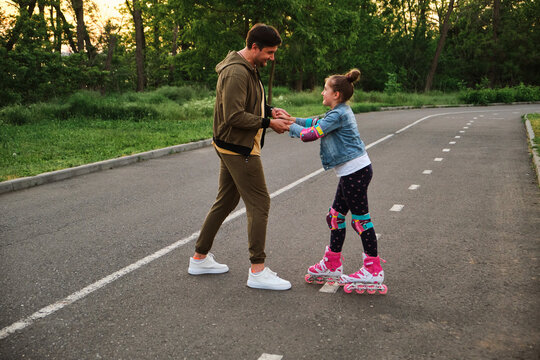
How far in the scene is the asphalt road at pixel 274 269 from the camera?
333 centimetres

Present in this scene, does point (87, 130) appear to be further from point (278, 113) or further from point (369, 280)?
point (369, 280)

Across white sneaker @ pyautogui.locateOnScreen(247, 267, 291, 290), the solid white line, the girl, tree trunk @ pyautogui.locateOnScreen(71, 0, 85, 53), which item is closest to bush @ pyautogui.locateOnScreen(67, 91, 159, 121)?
the solid white line

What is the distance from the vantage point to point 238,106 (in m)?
3.84

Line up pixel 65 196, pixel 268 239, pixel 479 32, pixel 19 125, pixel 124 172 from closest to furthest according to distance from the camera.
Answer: pixel 268 239 < pixel 65 196 < pixel 124 172 < pixel 19 125 < pixel 479 32

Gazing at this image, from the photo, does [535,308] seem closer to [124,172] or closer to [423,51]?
[124,172]

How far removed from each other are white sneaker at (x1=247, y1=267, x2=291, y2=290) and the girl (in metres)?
0.51

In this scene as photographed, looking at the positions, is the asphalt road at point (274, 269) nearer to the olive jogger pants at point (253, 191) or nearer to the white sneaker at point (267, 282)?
the white sneaker at point (267, 282)

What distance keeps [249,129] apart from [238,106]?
8.3 inches

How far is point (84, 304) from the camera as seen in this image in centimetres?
398

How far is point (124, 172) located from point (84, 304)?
6636 millimetres

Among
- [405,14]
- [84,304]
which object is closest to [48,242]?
[84,304]

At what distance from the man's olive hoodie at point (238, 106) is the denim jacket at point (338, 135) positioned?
345 millimetres

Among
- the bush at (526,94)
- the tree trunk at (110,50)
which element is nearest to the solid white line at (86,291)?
the tree trunk at (110,50)

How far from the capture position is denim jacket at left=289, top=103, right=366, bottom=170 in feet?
13.0
